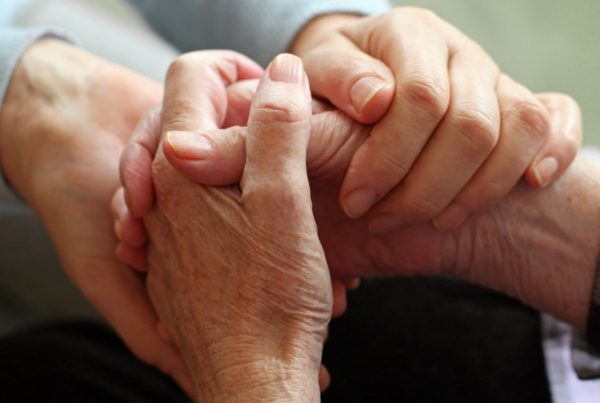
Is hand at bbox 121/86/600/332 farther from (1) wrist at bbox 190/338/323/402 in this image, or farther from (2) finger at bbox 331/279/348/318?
(1) wrist at bbox 190/338/323/402

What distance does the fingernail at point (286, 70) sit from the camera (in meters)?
0.69

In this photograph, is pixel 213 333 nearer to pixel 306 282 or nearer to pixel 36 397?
pixel 306 282

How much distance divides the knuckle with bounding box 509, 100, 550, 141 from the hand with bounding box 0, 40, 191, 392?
1.61 ft

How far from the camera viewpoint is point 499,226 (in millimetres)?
828

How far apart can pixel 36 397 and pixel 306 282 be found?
0.51 metres

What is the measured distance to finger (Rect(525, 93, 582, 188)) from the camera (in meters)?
0.77

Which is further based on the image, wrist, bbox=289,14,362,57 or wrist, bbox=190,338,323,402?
wrist, bbox=289,14,362,57

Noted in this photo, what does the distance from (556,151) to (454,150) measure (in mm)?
138

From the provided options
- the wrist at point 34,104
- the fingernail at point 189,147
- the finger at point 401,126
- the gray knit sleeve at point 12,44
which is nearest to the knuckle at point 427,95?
the finger at point 401,126

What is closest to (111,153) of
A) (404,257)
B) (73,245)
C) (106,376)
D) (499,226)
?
(73,245)

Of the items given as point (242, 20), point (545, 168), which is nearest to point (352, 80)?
point (545, 168)

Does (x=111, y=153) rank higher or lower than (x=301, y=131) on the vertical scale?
lower

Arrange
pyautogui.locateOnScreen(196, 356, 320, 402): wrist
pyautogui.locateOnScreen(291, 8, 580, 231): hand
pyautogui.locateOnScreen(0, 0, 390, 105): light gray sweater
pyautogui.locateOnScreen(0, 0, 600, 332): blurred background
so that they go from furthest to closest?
pyautogui.locateOnScreen(0, 0, 600, 332): blurred background
pyautogui.locateOnScreen(0, 0, 390, 105): light gray sweater
pyautogui.locateOnScreen(291, 8, 580, 231): hand
pyautogui.locateOnScreen(196, 356, 320, 402): wrist

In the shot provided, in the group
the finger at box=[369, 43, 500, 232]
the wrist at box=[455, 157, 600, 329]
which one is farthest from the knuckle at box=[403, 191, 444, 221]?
the wrist at box=[455, 157, 600, 329]
